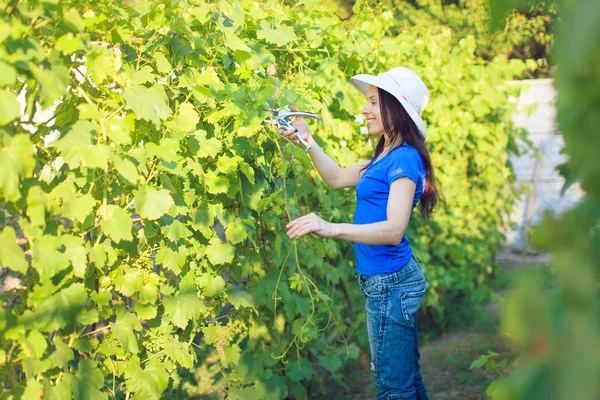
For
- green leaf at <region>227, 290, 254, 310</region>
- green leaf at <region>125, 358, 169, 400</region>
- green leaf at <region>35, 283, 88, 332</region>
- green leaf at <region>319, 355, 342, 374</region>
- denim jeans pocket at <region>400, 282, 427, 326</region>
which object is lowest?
green leaf at <region>319, 355, 342, 374</region>

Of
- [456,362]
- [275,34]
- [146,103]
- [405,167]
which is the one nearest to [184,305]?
[146,103]

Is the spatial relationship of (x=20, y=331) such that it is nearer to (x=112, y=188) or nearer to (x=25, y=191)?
(x=25, y=191)

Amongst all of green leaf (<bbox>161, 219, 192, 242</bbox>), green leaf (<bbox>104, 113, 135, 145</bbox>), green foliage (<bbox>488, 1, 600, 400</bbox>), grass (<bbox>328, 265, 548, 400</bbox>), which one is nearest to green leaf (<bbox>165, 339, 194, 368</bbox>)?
green leaf (<bbox>161, 219, 192, 242</bbox>)

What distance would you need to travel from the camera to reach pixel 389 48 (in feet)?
13.5

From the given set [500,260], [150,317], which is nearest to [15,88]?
[150,317]

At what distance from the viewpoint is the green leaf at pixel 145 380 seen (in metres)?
2.20

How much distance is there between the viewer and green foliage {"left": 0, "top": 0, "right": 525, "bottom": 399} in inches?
69.1

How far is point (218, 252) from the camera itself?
249cm

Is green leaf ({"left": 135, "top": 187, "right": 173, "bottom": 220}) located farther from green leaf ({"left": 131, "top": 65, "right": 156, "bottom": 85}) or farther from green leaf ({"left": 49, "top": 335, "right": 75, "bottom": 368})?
green leaf ({"left": 49, "top": 335, "right": 75, "bottom": 368})

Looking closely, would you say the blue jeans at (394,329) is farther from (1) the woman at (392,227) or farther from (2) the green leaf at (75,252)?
(2) the green leaf at (75,252)

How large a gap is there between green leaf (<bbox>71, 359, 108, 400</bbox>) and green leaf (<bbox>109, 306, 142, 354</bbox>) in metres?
0.11

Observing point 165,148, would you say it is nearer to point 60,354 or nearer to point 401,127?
point 60,354

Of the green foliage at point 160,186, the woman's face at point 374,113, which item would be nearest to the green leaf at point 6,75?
the green foliage at point 160,186

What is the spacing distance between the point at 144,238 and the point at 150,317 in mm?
279
